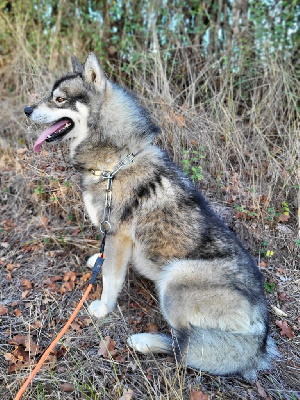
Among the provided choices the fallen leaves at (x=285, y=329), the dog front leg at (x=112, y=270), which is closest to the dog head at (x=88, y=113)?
the dog front leg at (x=112, y=270)

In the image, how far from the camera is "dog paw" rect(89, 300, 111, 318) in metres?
3.25

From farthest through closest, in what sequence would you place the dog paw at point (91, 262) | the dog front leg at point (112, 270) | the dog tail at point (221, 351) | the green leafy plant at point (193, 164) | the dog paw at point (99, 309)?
the green leafy plant at point (193, 164), the dog paw at point (91, 262), the dog paw at point (99, 309), the dog front leg at point (112, 270), the dog tail at point (221, 351)

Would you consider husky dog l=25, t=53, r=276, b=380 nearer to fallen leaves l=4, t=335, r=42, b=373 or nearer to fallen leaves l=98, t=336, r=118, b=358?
fallen leaves l=98, t=336, r=118, b=358

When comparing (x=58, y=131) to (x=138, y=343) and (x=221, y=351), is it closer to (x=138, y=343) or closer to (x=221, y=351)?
(x=138, y=343)

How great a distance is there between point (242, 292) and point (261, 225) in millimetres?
1634

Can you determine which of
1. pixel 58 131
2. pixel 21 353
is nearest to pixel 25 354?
pixel 21 353

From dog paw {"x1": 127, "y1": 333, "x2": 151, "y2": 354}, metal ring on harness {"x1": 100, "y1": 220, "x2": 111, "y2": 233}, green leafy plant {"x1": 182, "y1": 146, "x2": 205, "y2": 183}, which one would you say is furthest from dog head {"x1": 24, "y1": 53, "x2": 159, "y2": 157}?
dog paw {"x1": 127, "y1": 333, "x2": 151, "y2": 354}

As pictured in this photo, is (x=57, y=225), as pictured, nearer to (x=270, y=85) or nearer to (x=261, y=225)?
(x=261, y=225)

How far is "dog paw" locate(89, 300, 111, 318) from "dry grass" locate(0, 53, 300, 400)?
0.32 ft

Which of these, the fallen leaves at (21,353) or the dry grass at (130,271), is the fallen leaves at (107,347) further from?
the fallen leaves at (21,353)

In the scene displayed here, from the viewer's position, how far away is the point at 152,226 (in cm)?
304

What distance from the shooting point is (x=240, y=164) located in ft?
15.7

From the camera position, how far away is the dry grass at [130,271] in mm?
2645

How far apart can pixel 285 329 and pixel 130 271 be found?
1.74 metres
